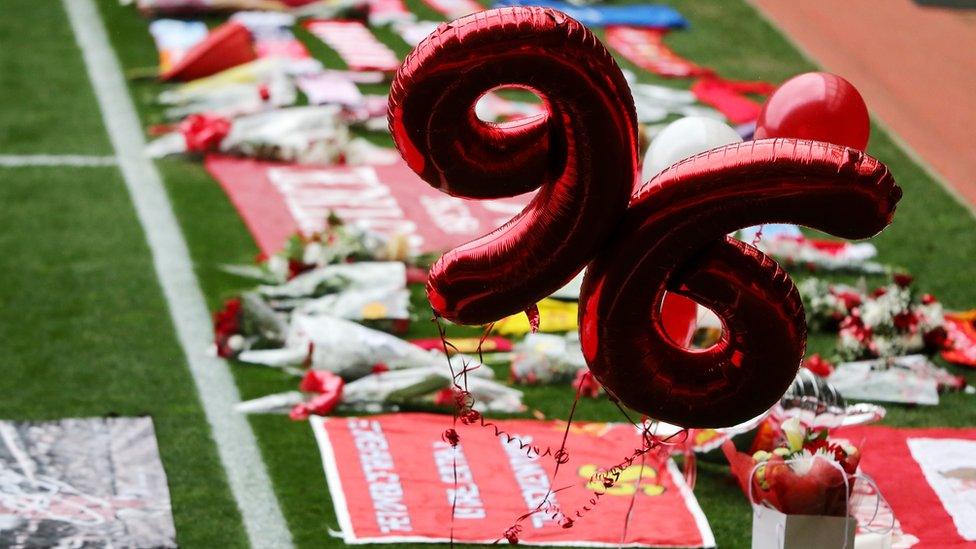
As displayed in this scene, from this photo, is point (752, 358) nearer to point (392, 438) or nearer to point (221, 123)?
point (392, 438)

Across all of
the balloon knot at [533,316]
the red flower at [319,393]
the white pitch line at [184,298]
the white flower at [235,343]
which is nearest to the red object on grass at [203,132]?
the white pitch line at [184,298]

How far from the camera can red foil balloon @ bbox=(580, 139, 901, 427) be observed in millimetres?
3508

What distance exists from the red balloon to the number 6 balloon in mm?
901

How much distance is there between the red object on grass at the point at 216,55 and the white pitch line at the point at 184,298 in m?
0.38

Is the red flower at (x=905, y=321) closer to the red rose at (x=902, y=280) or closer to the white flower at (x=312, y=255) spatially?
the red rose at (x=902, y=280)

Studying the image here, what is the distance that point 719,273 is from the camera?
362cm

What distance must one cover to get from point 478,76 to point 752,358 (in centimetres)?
93

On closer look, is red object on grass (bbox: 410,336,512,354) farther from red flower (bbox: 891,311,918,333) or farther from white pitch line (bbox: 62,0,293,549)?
red flower (bbox: 891,311,918,333)

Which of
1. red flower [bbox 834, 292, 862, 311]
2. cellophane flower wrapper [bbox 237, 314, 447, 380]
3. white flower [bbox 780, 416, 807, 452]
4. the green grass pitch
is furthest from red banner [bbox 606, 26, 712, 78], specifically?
white flower [bbox 780, 416, 807, 452]

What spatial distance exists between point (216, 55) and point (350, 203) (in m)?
2.31

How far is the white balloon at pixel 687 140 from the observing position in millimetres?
4703

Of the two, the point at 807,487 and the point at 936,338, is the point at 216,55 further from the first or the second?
the point at 807,487

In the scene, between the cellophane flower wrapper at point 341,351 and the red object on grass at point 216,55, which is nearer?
the cellophane flower wrapper at point 341,351

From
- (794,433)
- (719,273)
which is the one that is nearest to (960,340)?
(794,433)
